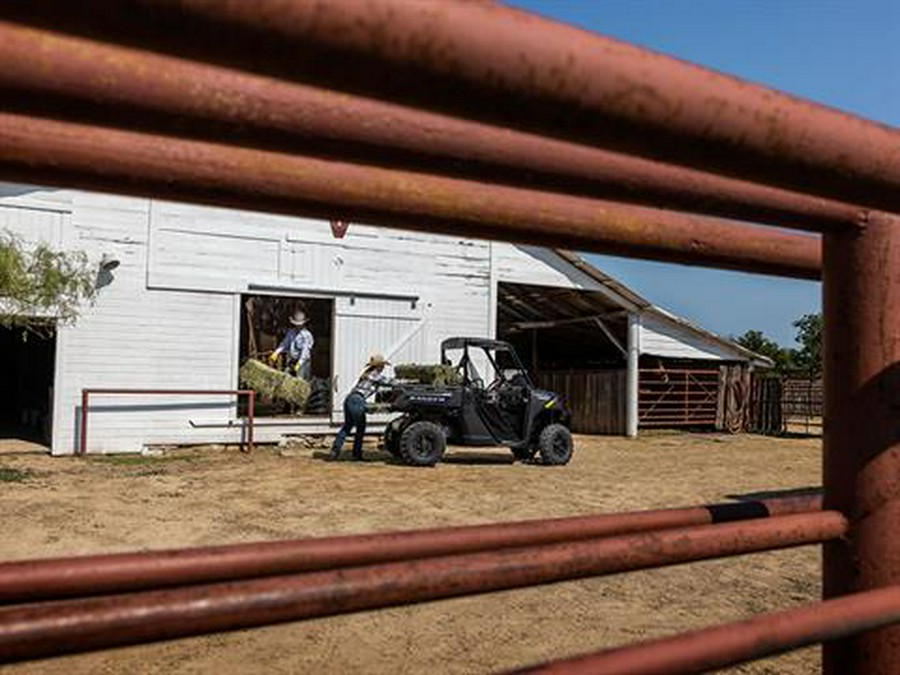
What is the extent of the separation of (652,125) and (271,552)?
0.60m

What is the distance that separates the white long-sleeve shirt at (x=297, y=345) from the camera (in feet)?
50.4

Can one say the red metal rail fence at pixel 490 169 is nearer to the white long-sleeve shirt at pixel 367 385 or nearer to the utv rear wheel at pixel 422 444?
the utv rear wheel at pixel 422 444

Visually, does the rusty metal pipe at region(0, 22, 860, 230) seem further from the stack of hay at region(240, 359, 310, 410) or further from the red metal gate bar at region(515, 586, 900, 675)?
the stack of hay at region(240, 359, 310, 410)

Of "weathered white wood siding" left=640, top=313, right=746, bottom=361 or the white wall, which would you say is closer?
the white wall

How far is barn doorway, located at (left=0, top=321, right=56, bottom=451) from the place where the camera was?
14289 millimetres

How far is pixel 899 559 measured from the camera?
44.0 inches

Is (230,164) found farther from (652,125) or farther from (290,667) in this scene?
(290,667)

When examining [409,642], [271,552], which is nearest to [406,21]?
[271,552]

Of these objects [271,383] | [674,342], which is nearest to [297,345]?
[271,383]

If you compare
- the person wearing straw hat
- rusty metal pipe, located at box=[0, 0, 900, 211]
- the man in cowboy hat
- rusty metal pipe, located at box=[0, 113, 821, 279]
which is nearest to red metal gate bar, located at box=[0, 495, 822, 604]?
rusty metal pipe, located at box=[0, 113, 821, 279]

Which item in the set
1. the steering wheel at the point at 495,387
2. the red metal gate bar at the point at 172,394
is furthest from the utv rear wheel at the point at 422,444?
the red metal gate bar at the point at 172,394

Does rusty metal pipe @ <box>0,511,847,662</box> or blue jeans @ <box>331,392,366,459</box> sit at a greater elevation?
rusty metal pipe @ <box>0,511,847,662</box>

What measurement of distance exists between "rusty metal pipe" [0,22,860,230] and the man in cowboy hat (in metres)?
14.6

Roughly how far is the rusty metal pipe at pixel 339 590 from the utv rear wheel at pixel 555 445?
11.8 metres
